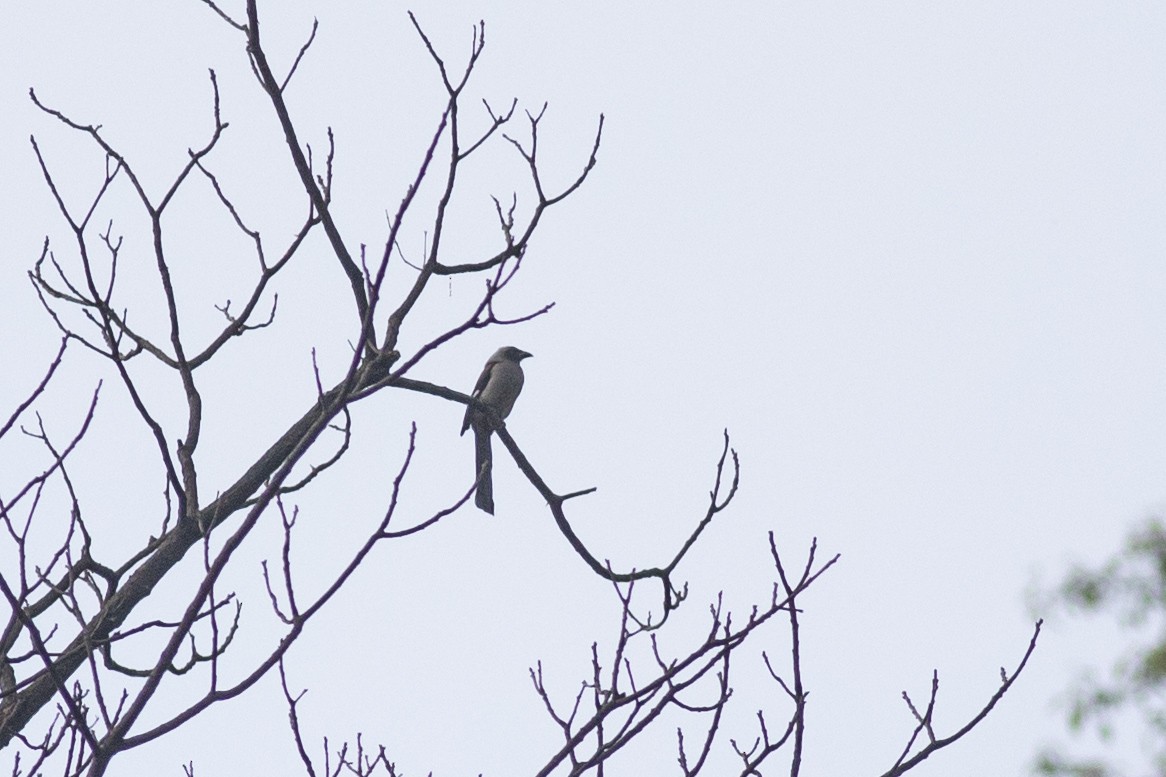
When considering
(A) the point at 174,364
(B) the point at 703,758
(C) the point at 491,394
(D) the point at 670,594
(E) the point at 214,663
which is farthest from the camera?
(C) the point at 491,394

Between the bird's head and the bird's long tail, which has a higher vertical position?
the bird's head

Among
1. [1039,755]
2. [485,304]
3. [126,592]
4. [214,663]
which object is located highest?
[1039,755]

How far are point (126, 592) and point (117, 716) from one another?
29cm

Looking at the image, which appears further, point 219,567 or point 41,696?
point 41,696

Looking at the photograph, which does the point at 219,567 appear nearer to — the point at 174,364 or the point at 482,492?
the point at 174,364

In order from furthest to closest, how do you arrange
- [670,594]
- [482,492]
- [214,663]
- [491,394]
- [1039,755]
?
[1039,755] → [491,394] → [482,492] → [670,594] → [214,663]

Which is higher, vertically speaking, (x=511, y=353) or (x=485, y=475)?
(x=511, y=353)

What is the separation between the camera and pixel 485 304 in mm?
3004

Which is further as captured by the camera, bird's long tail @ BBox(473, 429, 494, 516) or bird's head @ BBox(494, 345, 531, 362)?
bird's head @ BBox(494, 345, 531, 362)

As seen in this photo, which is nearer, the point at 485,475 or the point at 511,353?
the point at 485,475

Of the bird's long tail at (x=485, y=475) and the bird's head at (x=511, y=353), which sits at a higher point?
the bird's head at (x=511, y=353)

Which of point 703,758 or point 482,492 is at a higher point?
point 482,492

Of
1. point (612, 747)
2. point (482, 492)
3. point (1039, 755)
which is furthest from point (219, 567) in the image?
point (1039, 755)

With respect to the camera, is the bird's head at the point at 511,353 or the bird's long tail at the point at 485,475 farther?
the bird's head at the point at 511,353
